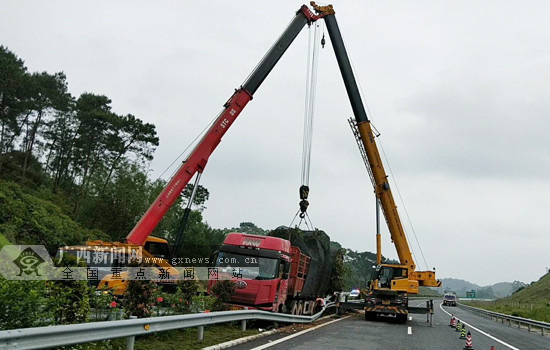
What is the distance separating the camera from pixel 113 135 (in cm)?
5375

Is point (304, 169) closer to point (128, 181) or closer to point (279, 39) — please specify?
point (279, 39)

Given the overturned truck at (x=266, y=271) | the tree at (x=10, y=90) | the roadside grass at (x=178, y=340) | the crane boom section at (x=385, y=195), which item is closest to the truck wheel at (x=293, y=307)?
the overturned truck at (x=266, y=271)

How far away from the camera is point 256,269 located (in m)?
15.8

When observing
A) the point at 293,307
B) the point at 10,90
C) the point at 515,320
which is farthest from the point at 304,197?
the point at 10,90

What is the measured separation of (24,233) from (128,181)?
14920 mm

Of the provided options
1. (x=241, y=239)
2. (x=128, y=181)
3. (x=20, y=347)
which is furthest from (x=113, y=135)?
(x=20, y=347)

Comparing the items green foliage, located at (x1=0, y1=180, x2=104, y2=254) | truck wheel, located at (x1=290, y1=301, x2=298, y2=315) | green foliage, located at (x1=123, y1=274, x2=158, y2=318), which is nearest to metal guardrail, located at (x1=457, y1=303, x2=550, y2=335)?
truck wheel, located at (x1=290, y1=301, x2=298, y2=315)

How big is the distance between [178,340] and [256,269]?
5842mm

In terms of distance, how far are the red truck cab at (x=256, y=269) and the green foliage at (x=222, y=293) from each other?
866mm

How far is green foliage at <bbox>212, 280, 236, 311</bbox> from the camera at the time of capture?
13211mm

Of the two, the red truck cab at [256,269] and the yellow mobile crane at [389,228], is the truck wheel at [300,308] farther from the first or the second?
the yellow mobile crane at [389,228]

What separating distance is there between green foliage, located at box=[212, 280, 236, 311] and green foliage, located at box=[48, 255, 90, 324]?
5753 millimetres

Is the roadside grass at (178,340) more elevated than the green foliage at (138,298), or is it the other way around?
the green foliage at (138,298)

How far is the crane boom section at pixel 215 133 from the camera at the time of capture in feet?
54.7
